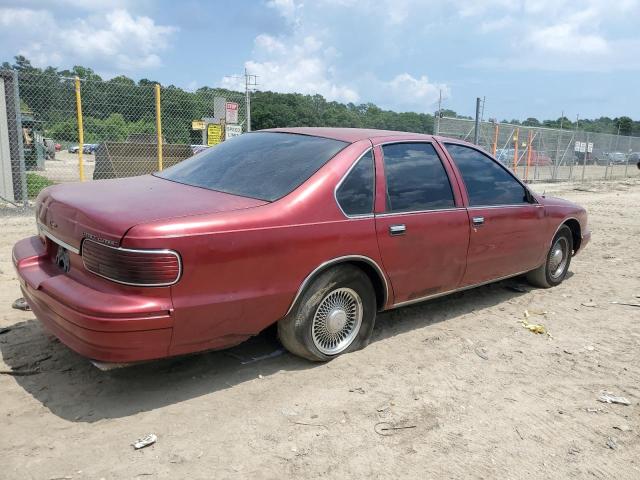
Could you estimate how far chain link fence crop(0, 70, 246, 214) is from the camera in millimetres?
9383

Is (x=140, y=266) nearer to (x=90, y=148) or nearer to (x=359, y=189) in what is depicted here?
(x=359, y=189)

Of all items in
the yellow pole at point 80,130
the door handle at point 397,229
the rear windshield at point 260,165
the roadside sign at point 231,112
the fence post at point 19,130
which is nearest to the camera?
the rear windshield at point 260,165

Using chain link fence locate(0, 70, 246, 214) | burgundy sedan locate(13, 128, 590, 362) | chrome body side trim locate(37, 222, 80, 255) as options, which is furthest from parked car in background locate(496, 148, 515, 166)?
chrome body side trim locate(37, 222, 80, 255)

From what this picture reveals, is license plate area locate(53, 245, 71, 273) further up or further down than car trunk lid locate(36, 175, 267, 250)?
further down

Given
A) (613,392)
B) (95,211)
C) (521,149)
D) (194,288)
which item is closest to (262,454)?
(194,288)

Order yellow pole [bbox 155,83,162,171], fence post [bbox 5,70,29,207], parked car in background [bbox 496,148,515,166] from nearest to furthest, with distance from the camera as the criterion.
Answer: fence post [bbox 5,70,29,207], yellow pole [bbox 155,83,162,171], parked car in background [bbox 496,148,515,166]

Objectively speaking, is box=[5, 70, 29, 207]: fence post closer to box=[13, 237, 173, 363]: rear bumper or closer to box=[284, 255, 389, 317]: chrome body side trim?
box=[13, 237, 173, 363]: rear bumper

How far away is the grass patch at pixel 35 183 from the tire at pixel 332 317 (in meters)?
9.02

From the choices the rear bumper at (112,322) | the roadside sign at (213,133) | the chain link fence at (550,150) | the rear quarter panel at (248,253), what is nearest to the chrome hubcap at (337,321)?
the rear quarter panel at (248,253)

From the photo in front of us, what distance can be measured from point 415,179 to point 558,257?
2629 millimetres

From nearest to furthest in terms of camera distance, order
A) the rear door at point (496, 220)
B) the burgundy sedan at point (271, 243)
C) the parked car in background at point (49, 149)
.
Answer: the burgundy sedan at point (271, 243), the rear door at point (496, 220), the parked car in background at point (49, 149)

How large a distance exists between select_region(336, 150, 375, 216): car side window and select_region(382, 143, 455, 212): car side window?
0.17m

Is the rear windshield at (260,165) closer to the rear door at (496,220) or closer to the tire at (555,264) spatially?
the rear door at (496,220)

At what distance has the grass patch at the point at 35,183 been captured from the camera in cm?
1082
